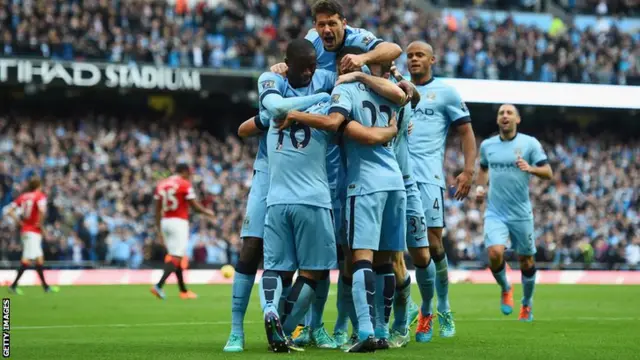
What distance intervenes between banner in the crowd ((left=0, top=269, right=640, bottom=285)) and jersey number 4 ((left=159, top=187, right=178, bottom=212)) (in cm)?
620

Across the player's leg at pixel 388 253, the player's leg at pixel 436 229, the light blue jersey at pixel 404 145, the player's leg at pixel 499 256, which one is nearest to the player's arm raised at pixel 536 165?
the player's leg at pixel 499 256

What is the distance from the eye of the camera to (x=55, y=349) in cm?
1009

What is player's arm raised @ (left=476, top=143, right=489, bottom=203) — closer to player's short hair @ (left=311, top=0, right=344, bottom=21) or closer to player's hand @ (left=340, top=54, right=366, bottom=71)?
player's short hair @ (left=311, top=0, right=344, bottom=21)

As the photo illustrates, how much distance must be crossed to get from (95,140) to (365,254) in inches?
937

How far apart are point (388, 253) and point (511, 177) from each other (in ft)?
20.1

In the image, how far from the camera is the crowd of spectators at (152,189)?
28328 millimetres

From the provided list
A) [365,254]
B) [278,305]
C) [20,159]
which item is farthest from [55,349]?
[20,159]

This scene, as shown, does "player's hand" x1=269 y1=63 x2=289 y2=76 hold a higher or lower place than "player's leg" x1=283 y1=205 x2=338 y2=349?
higher

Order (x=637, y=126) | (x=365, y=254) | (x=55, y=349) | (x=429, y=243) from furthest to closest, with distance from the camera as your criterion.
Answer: (x=637, y=126), (x=429, y=243), (x=55, y=349), (x=365, y=254)

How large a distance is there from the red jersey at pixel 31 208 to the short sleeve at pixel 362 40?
13763 millimetres

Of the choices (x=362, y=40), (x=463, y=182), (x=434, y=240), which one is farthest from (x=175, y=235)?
(x=362, y=40)

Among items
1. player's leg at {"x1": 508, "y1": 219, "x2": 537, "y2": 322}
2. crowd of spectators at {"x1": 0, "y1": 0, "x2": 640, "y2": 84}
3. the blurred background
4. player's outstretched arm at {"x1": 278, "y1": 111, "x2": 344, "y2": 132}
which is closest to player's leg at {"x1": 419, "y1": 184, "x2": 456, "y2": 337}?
player's outstretched arm at {"x1": 278, "y1": 111, "x2": 344, "y2": 132}

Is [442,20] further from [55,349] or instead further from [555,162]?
[55,349]

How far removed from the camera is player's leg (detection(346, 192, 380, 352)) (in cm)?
906
